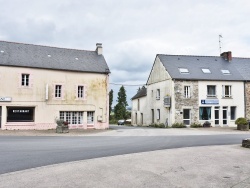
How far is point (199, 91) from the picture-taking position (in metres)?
32.3

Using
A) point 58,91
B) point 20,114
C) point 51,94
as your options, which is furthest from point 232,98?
point 20,114

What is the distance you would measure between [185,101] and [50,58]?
15.2 metres

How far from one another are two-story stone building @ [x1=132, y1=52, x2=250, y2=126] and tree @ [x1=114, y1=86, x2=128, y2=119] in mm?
29117

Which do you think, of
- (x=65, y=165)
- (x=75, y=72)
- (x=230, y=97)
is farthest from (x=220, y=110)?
(x=65, y=165)

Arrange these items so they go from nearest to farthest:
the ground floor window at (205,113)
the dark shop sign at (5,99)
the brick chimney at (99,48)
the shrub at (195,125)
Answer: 1. the dark shop sign at (5,99)
2. the brick chimney at (99,48)
3. the shrub at (195,125)
4. the ground floor window at (205,113)

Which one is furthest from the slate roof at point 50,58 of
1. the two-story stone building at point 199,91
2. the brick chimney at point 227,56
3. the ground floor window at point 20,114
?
the brick chimney at point 227,56

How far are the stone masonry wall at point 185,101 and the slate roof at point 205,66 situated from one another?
2.50 feet

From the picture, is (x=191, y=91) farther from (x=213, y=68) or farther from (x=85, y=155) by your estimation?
(x=85, y=155)

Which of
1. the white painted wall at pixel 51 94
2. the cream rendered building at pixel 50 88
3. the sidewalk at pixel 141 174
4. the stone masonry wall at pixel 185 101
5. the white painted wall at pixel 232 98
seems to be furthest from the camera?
the white painted wall at pixel 232 98

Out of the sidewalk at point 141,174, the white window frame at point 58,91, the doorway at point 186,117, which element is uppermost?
the white window frame at point 58,91

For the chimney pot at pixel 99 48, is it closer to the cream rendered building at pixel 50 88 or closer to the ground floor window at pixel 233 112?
the cream rendered building at pixel 50 88

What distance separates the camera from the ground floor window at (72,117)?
26.9m

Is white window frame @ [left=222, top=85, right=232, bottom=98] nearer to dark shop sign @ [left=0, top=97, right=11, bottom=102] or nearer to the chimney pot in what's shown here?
the chimney pot

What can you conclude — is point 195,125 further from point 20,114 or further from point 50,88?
point 20,114
